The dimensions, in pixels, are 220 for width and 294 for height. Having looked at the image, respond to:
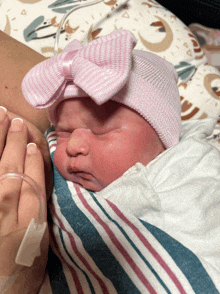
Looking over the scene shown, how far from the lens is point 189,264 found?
22.0 inches

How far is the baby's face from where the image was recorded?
677mm

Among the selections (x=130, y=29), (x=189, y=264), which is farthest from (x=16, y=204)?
(x=130, y=29)

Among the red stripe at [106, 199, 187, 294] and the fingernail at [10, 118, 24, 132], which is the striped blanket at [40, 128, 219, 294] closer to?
the red stripe at [106, 199, 187, 294]

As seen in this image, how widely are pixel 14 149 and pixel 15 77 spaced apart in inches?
12.8

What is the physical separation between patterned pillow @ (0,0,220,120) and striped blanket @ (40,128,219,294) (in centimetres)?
61

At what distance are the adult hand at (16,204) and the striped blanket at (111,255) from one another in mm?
83

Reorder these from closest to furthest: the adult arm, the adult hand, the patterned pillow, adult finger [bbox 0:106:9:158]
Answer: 1. the adult hand
2. adult finger [bbox 0:106:9:158]
3. the adult arm
4. the patterned pillow

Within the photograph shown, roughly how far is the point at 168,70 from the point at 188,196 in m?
0.42

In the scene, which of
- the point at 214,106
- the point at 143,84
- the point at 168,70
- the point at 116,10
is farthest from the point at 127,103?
the point at 116,10

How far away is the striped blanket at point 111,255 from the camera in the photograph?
21.8 inches

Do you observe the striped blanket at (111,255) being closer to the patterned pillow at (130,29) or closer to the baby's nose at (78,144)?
the baby's nose at (78,144)

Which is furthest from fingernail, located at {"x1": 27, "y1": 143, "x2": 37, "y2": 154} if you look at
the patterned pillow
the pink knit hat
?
the patterned pillow

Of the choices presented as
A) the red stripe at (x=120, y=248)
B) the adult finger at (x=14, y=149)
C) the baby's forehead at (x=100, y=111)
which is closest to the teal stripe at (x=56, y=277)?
the red stripe at (x=120, y=248)

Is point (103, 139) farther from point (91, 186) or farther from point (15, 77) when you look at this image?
point (15, 77)
